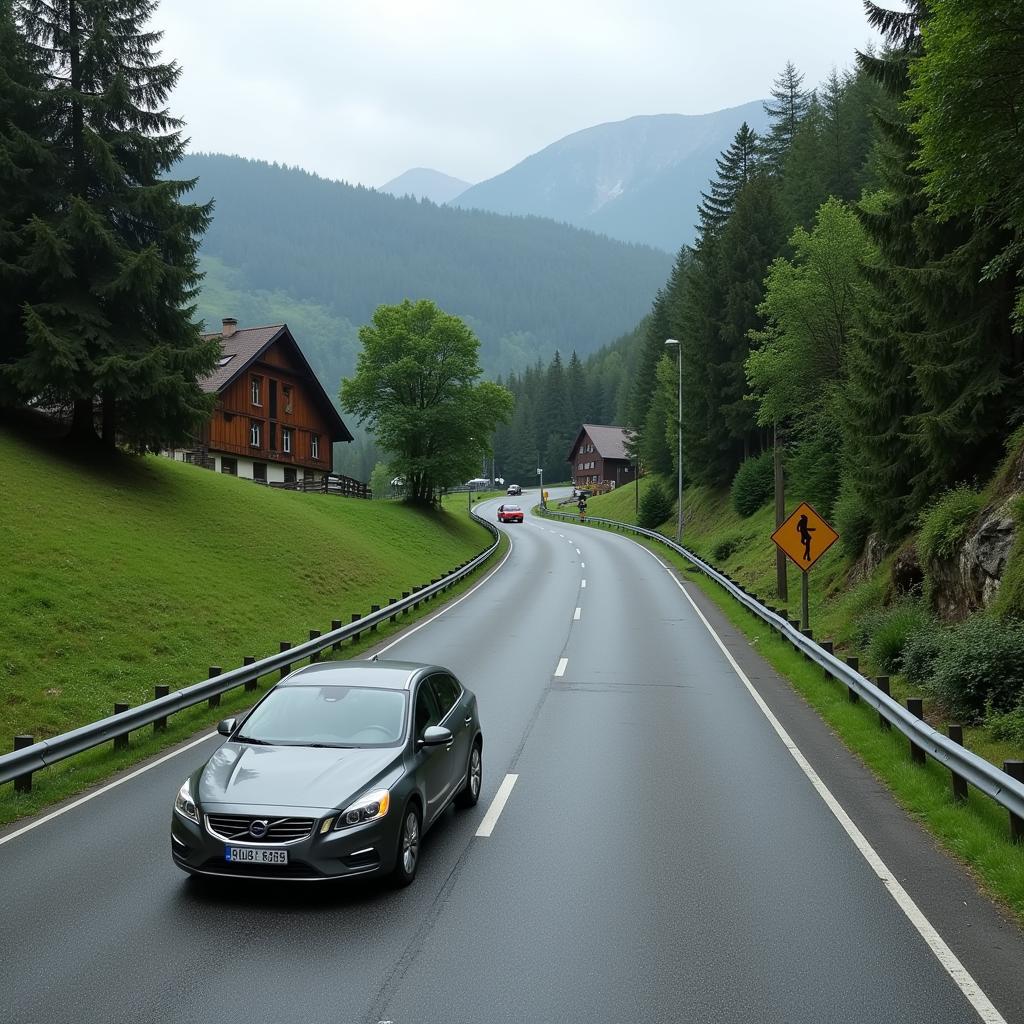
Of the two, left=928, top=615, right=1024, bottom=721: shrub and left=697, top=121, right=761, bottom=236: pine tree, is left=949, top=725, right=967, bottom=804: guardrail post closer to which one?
left=928, top=615, right=1024, bottom=721: shrub

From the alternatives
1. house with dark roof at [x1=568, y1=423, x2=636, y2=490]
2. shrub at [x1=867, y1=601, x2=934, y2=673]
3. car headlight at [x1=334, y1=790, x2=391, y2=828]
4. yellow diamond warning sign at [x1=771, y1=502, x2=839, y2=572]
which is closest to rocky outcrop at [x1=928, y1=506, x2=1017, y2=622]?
shrub at [x1=867, y1=601, x2=934, y2=673]

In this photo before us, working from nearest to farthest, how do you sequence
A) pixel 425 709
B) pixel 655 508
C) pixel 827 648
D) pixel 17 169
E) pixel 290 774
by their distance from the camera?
pixel 290 774
pixel 425 709
pixel 827 648
pixel 17 169
pixel 655 508

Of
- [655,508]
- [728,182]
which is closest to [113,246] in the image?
[655,508]

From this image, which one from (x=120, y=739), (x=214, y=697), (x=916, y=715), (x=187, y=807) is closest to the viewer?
(x=187, y=807)

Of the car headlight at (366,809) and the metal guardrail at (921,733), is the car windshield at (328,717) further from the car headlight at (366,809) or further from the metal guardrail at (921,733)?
the metal guardrail at (921,733)

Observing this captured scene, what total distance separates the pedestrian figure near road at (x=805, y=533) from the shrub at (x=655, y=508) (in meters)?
42.6

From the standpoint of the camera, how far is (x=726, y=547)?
138ft

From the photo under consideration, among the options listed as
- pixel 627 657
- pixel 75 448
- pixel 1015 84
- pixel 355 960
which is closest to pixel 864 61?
pixel 1015 84

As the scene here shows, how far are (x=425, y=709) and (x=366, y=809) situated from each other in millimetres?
1965

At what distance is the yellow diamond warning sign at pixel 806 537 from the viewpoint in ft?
65.6

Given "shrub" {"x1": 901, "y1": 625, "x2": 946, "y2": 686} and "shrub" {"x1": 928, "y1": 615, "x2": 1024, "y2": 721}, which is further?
"shrub" {"x1": 901, "y1": 625, "x2": 946, "y2": 686}

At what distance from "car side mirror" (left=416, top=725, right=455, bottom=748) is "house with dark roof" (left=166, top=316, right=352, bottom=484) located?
4300cm

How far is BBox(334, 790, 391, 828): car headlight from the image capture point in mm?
6887

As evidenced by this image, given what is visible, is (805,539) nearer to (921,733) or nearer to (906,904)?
(921,733)
